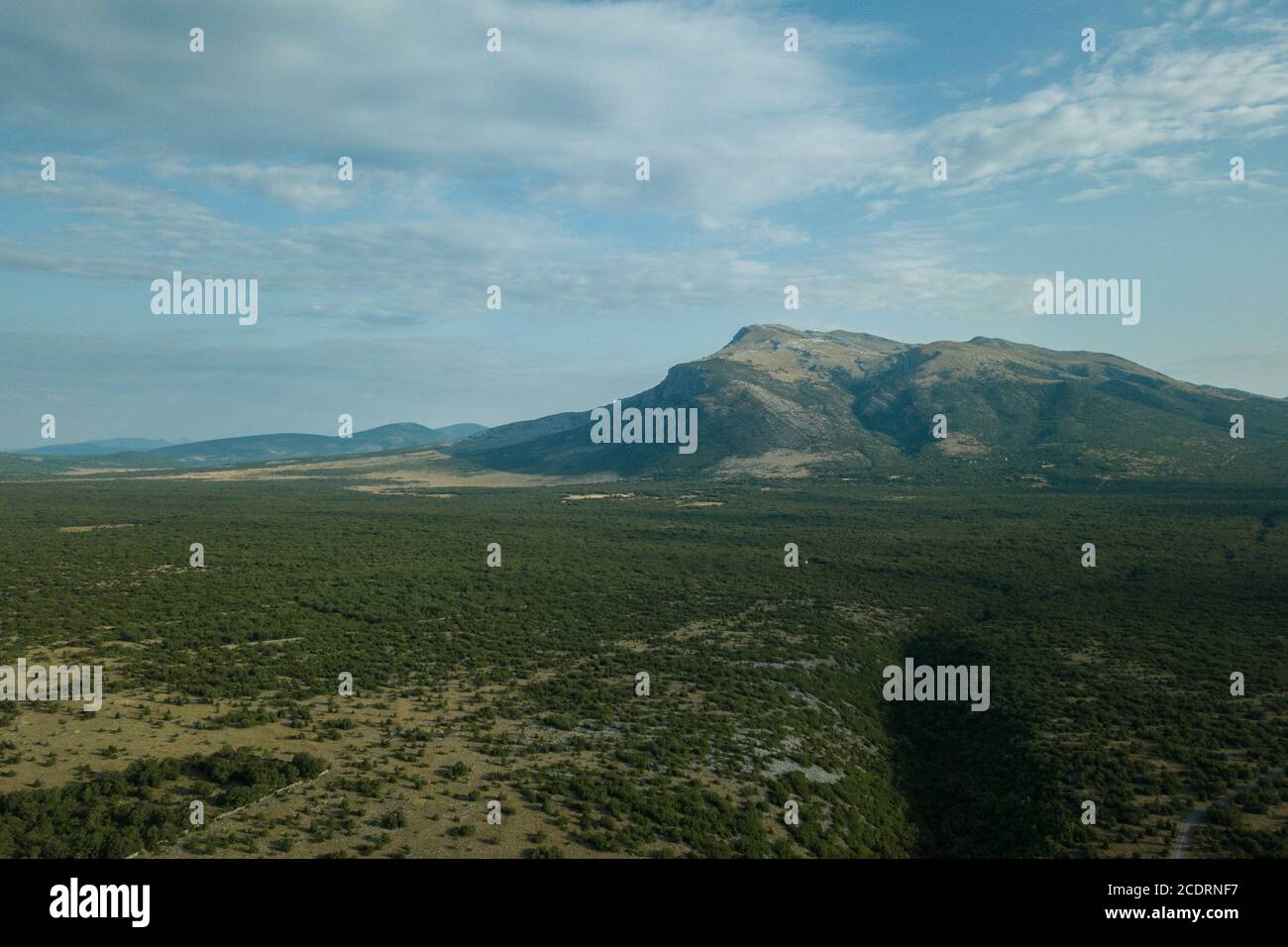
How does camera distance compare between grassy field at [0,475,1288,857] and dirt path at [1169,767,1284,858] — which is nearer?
dirt path at [1169,767,1284,858]

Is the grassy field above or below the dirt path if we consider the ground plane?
above

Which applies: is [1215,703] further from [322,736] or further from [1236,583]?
[322,736]

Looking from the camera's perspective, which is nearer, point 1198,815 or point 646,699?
point 1198,815

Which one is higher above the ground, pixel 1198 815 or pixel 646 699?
pixel 646 699

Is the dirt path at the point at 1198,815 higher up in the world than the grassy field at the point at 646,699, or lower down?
lower down

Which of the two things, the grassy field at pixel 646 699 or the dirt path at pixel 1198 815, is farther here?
the grassy field at pixel 646 699
